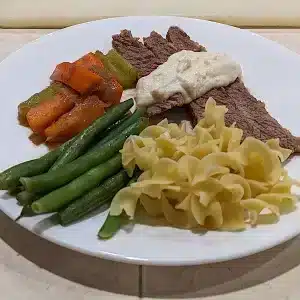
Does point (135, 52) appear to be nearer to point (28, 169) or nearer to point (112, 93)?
point (112, 93)

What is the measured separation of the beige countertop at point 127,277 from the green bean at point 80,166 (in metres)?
0.23

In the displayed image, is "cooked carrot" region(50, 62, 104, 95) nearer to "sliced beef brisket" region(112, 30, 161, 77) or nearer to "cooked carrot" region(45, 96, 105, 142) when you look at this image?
"cooked carrot" region(45, 96, 105, 142)

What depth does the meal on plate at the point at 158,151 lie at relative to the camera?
1822mm

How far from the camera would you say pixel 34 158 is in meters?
2.09

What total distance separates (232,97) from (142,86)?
0.37 meters

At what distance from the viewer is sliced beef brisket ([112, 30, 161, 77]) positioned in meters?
2.55

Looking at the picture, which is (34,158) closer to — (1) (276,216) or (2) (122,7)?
(1) (276,216)

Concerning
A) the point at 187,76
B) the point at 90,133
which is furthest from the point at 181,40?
the point at 90,133

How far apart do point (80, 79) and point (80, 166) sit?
1.73 feet

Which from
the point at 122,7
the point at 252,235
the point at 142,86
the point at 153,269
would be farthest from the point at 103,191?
the point at 122,7

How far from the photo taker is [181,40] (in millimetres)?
2674

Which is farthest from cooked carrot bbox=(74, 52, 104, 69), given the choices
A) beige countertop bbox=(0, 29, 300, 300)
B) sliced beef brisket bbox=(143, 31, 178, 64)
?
beige countertop bbox=(0, 29, 300, 300)

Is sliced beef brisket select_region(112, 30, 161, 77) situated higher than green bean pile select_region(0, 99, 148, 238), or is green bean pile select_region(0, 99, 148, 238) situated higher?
sliced beef brisket select_region(112, 30, 161, 77)

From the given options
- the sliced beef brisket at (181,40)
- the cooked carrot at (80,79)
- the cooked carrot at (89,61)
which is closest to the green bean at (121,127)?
the cooked carrot at (80,79)
